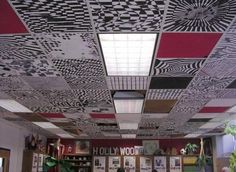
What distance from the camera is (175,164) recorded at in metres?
11.2

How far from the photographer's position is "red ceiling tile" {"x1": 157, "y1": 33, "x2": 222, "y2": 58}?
2801 mm

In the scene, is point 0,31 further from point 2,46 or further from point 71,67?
point 71,67

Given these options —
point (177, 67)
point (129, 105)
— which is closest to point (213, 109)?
point (129, 105)

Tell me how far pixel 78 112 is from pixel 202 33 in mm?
3827

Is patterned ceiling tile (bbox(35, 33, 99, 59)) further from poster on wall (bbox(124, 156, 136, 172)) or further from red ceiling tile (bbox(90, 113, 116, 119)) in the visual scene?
poster on wall (bbox(124, 156, 136, 172))

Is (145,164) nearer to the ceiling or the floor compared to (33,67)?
nearer to the floor

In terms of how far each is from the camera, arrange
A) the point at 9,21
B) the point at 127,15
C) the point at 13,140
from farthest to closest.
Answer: the point at 13,140, the point at 9,21, the point at 127,15

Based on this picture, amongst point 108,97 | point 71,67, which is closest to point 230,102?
point 108,97

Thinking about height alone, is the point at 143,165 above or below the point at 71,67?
below

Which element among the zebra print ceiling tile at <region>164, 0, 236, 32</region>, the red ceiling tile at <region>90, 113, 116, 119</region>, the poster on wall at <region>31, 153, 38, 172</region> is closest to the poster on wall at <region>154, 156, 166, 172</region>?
the poster on wall at <region>31, 153, 38, 172</region>

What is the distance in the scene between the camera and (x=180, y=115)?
6.63m

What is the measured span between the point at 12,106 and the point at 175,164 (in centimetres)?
692

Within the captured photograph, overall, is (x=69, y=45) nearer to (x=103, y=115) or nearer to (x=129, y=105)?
(x=129, y=105)

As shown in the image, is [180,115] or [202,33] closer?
[202,33]
